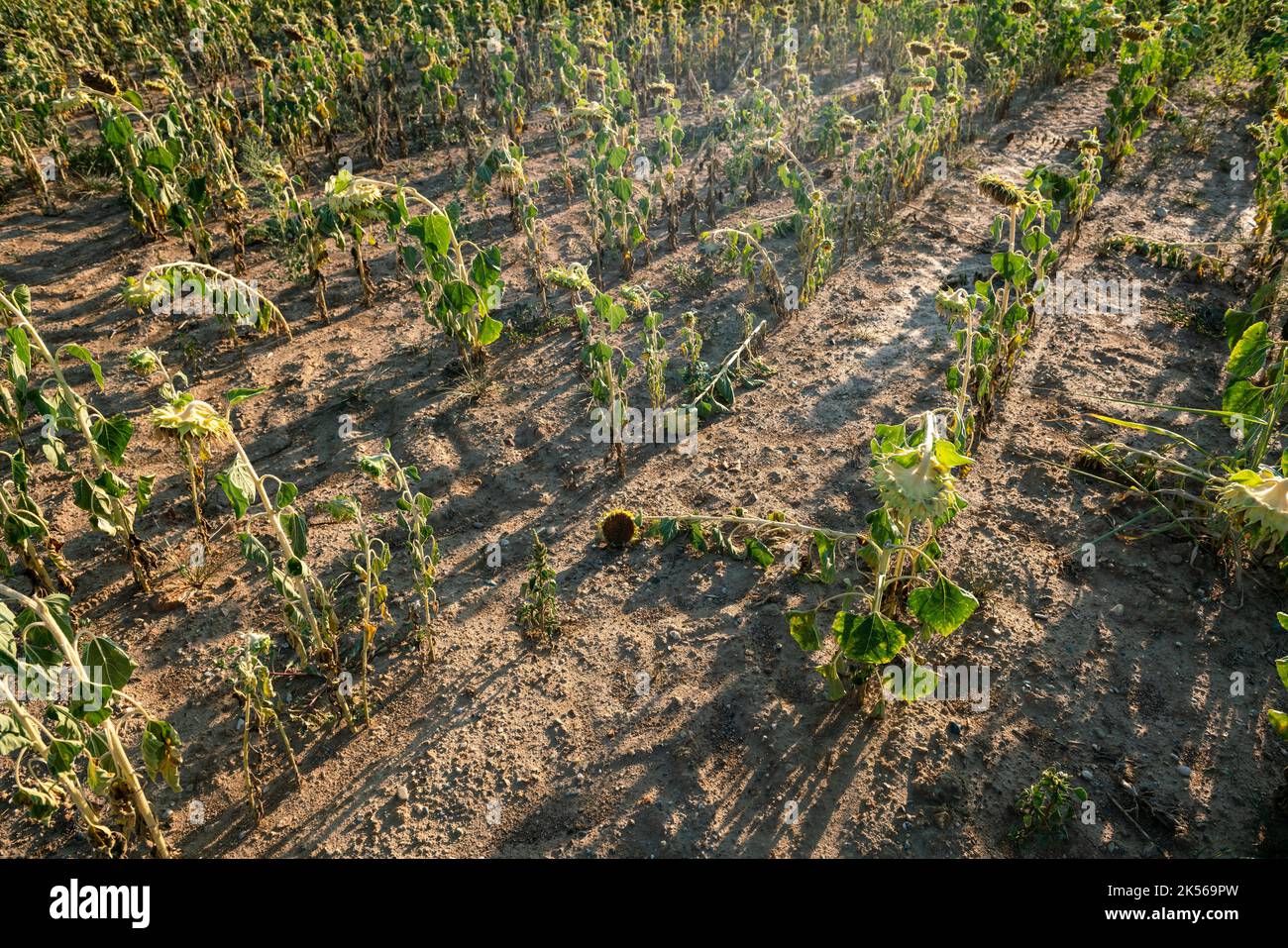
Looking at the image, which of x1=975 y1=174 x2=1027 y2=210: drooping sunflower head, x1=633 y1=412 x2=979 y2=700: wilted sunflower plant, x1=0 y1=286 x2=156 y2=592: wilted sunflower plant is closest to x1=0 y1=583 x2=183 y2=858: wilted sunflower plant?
x1=0 y1=286 x2=156 y2=592: wilted sunflower plant

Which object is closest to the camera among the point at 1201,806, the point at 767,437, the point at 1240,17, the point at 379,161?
the point at 1201,806

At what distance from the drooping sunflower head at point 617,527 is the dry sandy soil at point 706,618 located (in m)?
0.11

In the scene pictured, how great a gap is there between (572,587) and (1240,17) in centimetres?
1113

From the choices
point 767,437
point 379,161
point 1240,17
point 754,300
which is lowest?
point 767,437

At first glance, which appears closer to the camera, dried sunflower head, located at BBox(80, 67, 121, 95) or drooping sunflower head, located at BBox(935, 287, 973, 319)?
drooping sunflower head, located at BBox(935, 287, 973, 319)

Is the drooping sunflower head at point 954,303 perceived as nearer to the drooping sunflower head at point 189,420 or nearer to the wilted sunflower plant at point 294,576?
the wilted sunflower plant at point 294,576

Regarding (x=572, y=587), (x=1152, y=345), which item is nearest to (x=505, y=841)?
(x=572, y=587)

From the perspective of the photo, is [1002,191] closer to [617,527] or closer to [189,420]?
[617,527]

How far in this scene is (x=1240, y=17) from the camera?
9938 millimetres

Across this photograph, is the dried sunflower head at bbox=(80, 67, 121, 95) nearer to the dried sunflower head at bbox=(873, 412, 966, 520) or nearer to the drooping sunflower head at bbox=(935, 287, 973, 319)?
the drooping sunflower head at bbox=(935, 287, 973, 319)

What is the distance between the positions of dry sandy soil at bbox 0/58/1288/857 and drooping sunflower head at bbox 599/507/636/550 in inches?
4.3

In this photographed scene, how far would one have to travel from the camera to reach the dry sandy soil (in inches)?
138

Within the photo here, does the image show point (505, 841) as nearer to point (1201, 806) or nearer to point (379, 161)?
point (1201, 806)

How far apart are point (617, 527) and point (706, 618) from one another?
0.77 metres
